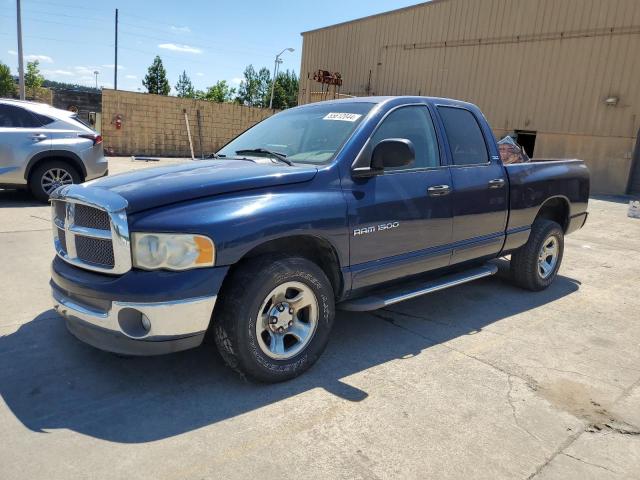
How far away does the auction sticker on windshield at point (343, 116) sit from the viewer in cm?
392

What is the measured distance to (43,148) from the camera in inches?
337

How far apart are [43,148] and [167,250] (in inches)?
277

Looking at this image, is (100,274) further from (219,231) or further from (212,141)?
(212,141)

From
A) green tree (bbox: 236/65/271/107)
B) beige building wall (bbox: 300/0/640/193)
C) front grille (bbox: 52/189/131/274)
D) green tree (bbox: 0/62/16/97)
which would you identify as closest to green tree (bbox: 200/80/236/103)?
green tree (bbox: 236/65/271/107)

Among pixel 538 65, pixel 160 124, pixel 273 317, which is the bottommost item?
pixel 273 317

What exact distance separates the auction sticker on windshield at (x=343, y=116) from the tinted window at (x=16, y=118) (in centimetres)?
665

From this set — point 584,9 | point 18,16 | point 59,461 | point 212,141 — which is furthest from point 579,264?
point 18,16

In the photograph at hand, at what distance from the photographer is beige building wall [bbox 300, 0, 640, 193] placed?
54.6 ft

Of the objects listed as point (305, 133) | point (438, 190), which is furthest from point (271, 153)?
point (438, 190)

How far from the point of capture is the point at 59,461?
2451mm

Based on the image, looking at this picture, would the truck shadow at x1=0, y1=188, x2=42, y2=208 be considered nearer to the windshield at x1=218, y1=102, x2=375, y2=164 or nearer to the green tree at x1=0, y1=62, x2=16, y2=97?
the windshield at x1=218, y1=102, x2=375, y2=164

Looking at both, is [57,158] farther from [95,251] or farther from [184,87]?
[184,87]

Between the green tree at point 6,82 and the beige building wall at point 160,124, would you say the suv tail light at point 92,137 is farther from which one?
the green tree at point 6,82

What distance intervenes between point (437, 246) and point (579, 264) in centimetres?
391
